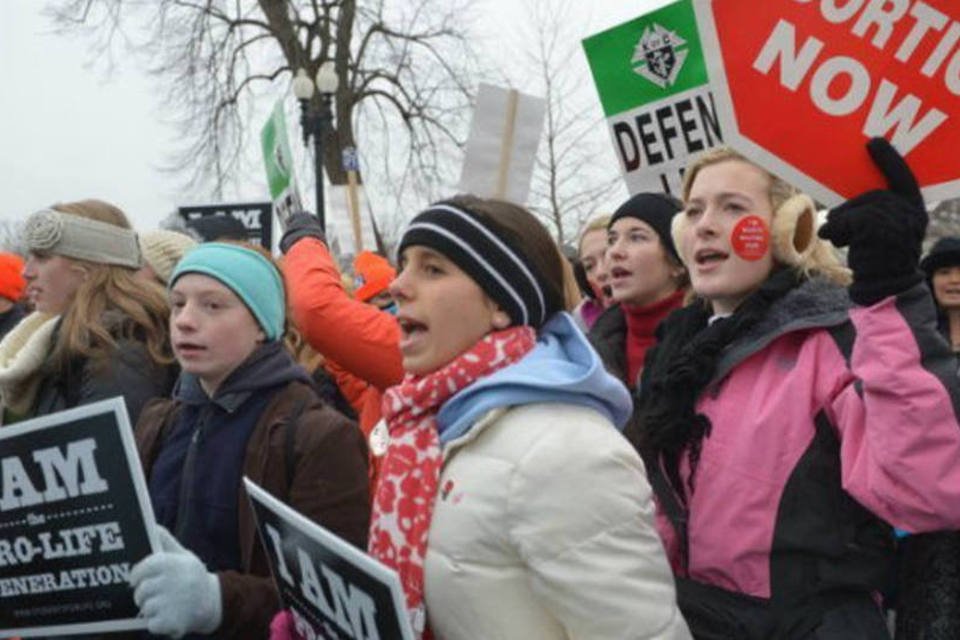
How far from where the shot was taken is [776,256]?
2.45m

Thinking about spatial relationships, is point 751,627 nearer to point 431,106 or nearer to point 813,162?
point 813,162

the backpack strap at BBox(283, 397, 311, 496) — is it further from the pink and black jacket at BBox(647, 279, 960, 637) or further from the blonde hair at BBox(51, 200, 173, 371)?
the blonde hair at BBox(51, 200, 173, 371)

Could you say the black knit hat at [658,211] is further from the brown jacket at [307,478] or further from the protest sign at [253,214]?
the protest sign at [253,214]

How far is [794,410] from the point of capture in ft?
7.20

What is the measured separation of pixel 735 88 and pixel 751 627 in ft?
3.50

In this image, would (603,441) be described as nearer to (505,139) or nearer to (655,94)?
(505,139)

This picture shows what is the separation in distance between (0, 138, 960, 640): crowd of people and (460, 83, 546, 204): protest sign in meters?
0.67

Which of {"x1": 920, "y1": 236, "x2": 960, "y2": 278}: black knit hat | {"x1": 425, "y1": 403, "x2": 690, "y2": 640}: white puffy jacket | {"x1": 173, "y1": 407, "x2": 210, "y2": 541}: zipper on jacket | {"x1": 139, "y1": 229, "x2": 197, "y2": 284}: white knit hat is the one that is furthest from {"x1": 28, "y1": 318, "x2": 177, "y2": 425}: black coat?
{"x1": 920, "y1": 236, "x2": 960, "y2": 278}: black knit hat

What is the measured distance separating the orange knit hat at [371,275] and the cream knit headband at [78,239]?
4.15 ft

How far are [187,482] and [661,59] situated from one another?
82.7 inches

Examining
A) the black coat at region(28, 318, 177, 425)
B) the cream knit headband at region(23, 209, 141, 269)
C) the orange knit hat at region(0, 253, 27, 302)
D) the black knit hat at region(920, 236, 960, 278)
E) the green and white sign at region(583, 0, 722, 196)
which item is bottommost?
the black knit hat at region(920, 236, 960, 278)

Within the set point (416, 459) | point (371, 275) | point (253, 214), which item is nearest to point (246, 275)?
point (416, 459)

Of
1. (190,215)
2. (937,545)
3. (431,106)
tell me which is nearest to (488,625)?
(937,545)

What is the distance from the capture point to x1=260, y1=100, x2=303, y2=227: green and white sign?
16.0 feet
